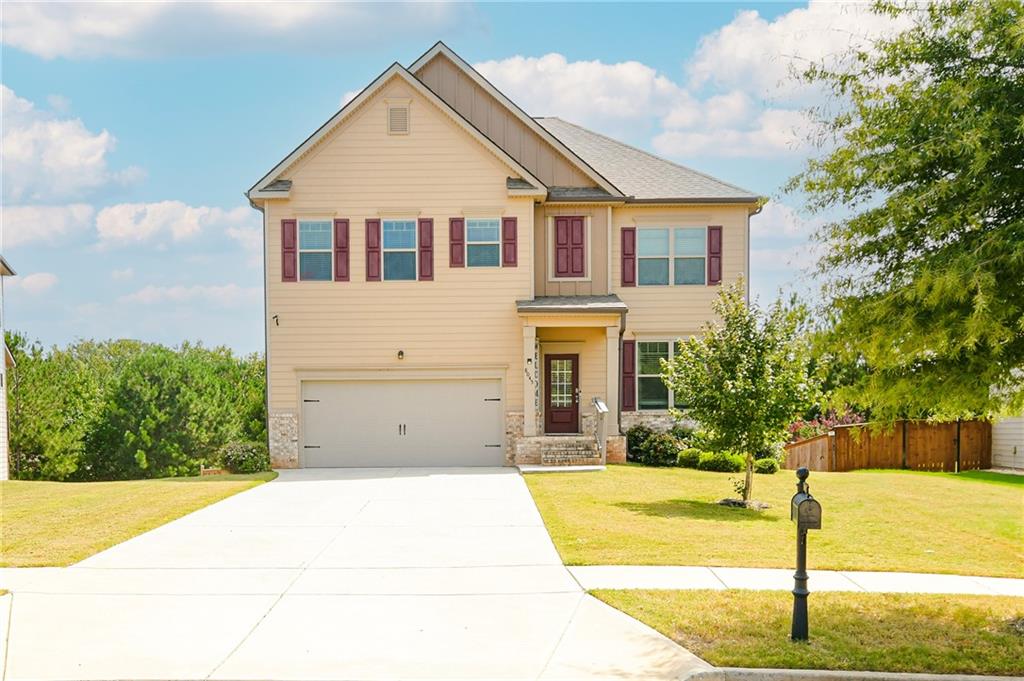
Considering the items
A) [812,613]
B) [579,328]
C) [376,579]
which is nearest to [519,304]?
[579,328]

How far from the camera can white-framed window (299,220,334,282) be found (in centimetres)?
2412

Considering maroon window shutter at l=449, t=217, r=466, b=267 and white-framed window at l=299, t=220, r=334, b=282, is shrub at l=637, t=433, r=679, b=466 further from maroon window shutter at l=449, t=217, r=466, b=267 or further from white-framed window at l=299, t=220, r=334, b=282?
white-framed window at l=299, t=220, r=334, b=282

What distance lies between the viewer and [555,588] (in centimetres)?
1034

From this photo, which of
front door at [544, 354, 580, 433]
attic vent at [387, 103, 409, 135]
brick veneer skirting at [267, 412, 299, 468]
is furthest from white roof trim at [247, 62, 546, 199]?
brick veneer skirting at [267, 412, 299, 468]

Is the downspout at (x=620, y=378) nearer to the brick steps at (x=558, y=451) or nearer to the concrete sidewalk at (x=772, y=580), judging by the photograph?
the brick steps at (x=558, y=451)

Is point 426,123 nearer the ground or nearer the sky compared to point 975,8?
nearer the sky

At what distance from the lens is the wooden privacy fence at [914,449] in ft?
86.8

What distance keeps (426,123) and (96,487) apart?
1130cm

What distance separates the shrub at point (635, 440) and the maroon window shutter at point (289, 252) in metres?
9.27

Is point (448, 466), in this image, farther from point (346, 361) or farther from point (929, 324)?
point (929, 324)

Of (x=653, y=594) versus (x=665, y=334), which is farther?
(x=665, y=334)

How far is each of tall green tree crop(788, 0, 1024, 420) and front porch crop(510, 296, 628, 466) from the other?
1430cm

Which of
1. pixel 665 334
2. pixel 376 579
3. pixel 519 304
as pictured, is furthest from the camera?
pixel 665 334

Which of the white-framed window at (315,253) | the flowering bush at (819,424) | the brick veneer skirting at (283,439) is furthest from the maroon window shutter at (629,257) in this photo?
the brick veneer skirting at (283,439)
